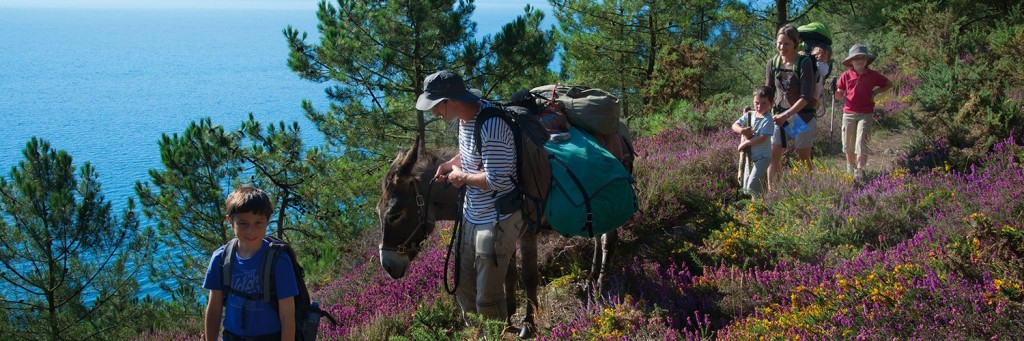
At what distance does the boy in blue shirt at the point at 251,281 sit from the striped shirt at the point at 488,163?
1.13 meters

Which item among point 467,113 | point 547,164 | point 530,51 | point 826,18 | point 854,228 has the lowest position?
point 854,228

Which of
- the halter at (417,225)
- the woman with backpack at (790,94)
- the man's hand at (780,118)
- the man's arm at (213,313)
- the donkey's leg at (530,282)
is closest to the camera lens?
the man's arm at (213,313)

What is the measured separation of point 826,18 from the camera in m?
23.7

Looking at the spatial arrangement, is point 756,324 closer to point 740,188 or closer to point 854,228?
point 854,228

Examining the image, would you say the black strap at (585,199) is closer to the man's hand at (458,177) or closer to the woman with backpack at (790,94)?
the man's hand at (458,177)

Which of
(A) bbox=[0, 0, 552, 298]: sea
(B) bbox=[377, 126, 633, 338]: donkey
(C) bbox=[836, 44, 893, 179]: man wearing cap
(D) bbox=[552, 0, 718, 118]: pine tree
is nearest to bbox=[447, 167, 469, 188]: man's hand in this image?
(B) bbox=[377, 126, 633, 338]: donkey

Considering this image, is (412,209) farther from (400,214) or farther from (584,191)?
(584,191)

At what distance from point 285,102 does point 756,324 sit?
76014 millimetres

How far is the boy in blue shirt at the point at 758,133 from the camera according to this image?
6664 millimetres

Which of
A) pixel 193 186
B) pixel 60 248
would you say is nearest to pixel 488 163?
pixel 193 186

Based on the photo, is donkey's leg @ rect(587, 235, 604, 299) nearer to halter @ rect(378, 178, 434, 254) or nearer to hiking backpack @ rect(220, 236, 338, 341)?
halter @ rect(378, 178, 434, 254)

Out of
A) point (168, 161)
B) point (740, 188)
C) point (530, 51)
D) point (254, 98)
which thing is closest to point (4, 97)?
point (254, 98)

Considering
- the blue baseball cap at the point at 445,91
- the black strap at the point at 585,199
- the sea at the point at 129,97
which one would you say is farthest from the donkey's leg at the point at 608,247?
the sea at the point at 129,97

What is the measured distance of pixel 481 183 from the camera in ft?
12.8
